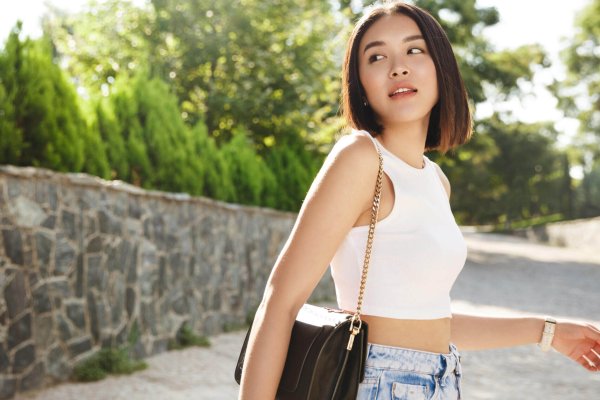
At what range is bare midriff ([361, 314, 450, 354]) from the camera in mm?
1568

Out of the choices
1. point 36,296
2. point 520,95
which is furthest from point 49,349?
point 520,95

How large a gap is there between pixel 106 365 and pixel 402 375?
5.50m

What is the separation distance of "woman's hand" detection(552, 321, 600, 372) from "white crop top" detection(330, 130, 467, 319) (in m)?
0.53

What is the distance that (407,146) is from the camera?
5.80 ft

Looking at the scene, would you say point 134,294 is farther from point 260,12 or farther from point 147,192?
point 260,12

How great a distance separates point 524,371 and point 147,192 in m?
4.43

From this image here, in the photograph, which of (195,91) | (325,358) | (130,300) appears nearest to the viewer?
(325,358)

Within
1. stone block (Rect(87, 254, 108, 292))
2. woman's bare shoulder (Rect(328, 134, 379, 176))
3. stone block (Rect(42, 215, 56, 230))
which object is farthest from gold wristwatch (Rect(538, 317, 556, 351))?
stone block (Rect(87, 254, 108, 292))

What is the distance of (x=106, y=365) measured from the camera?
6.55m

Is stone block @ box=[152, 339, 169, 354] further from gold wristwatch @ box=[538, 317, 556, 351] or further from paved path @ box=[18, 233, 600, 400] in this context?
gold wristwatch @ box=[538, 317, 556, 351]

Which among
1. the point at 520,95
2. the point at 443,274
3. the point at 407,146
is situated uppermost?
the point at 520,95

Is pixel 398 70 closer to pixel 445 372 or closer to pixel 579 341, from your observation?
pixel 445 372

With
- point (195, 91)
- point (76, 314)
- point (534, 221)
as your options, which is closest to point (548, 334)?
point (76, 314)

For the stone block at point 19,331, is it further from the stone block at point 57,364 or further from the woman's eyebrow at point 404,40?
the woman's eyebrow at point 404,40
